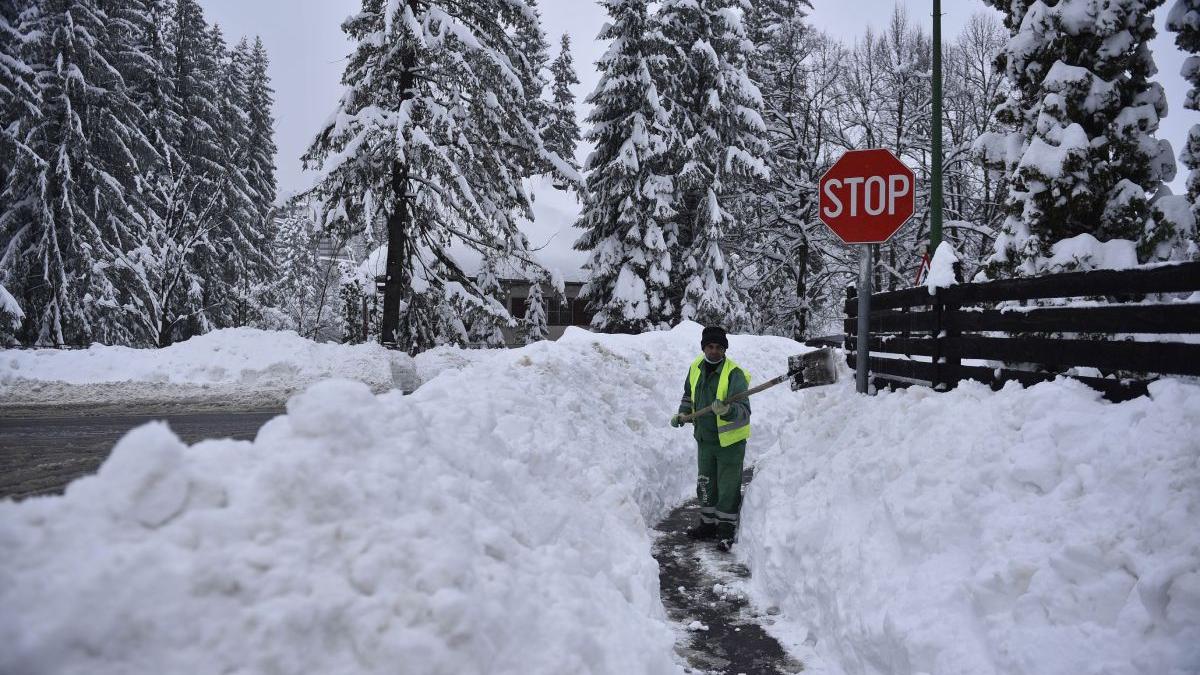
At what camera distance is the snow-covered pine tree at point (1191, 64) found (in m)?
6.63

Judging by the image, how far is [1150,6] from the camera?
7.58 m

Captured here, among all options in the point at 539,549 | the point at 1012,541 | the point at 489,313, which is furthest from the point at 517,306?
the point at 1012,541

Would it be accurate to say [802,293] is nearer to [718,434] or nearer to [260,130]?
[718,434]

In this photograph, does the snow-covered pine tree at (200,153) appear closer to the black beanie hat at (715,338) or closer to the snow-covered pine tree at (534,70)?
the snow-covered pine tree at (534,70)

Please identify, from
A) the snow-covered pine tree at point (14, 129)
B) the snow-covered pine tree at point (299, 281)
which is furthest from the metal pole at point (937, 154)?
the snow-covered pine tree at point (299, 281)

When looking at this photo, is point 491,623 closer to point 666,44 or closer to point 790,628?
point 790,628

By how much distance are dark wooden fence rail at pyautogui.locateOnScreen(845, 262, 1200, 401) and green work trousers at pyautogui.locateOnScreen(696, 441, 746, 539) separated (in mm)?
1610


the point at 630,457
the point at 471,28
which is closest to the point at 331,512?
the point at 630,457

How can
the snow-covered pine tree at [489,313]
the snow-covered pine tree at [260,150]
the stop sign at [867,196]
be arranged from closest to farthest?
the stop sign at [867,196] → the snow-covered pine tree at [489,313] → the snow-covered pine tree at [260,150]

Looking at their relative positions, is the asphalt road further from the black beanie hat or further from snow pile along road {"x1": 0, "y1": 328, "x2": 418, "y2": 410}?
the black beanie hat

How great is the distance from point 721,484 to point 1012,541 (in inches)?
145

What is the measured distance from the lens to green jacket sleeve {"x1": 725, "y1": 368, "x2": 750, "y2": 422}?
23.0 feet

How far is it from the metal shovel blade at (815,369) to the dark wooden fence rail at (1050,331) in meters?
0.42

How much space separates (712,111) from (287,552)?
21.9 meters
